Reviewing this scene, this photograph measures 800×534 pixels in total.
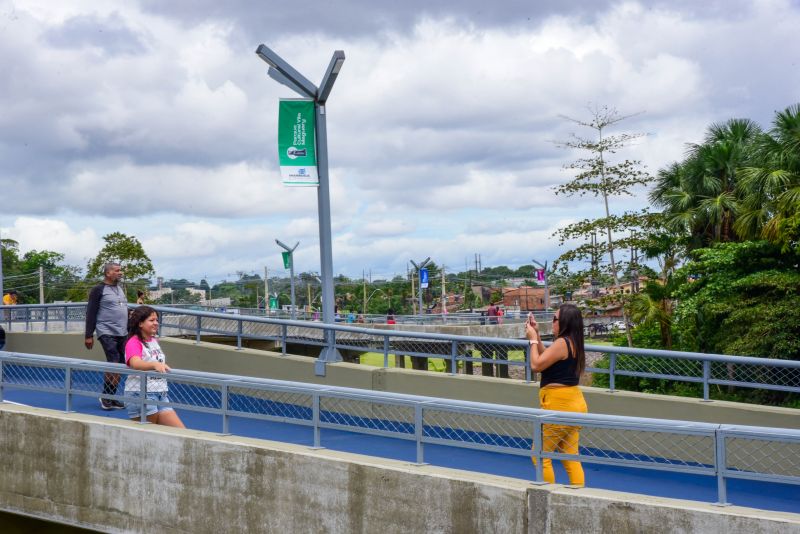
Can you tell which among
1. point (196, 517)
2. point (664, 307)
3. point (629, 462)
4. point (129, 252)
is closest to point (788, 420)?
point (629, 462)

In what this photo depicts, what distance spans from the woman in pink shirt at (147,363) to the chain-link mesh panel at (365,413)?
4.96 feet

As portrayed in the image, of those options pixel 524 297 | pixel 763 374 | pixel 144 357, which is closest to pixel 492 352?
pixel 763 374

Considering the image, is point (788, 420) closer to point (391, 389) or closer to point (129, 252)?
point (391, 389)

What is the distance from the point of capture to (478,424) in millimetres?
9703

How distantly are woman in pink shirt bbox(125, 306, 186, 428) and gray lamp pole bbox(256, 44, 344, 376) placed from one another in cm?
548

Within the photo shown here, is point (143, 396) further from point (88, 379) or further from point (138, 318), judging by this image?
point (88, 379)

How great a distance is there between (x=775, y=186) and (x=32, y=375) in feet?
50.0

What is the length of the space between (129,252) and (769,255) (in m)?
39.8

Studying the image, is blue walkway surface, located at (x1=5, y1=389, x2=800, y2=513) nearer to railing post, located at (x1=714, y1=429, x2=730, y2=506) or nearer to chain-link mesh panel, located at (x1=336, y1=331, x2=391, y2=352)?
railing post, located at (x1=714, y1=429, x2=730, y2=506)

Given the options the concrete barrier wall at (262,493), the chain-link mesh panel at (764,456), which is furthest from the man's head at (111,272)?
the chain-link mesh panel at (764,456)

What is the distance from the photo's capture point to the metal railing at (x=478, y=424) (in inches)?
239

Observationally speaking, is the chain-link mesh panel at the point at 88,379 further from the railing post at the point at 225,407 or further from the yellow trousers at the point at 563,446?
the yellow trousers at the point at 563,446

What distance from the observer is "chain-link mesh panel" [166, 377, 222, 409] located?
8672 mm

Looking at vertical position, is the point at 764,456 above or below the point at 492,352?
below
